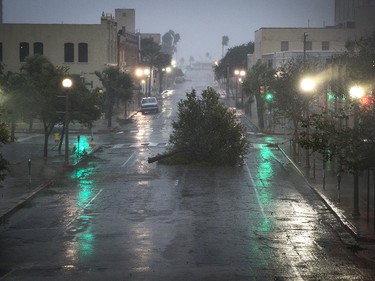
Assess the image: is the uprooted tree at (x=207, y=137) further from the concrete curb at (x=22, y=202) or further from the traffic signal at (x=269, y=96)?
the traffic signal at (x=269, y=96)

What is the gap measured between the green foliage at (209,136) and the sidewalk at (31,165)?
5.67m

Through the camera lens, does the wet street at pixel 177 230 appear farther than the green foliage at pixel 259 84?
No

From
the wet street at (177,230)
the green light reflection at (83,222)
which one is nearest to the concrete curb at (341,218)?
the wet street at (177,230)

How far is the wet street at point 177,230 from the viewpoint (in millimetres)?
16484

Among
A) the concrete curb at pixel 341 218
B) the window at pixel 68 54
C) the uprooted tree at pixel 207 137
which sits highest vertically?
the window at pixel 68 54

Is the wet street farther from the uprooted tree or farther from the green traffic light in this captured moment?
the green traffic light

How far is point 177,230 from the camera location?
21.1 metres

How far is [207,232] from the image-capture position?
20.9 m

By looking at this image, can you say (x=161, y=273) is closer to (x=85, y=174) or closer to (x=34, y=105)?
(x=85, y=174)

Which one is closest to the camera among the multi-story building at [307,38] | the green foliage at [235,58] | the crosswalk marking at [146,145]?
the crosswalk marking at [146,145]

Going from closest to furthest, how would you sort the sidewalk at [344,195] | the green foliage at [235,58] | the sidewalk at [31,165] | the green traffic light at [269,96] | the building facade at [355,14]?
1. the sidewalk at [344,195]
2. the sidewalk at [31,165]
3. the green traffic light at [269,96]
4. the building facade at [355,14]
5. the green foliage at [235,58]

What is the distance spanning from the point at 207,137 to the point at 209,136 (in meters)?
0.12

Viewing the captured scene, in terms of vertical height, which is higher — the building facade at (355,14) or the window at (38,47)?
the building facade at (355,14)

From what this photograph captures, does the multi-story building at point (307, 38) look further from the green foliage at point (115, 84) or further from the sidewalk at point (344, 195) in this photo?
the sidewalk at point (344, 195)
